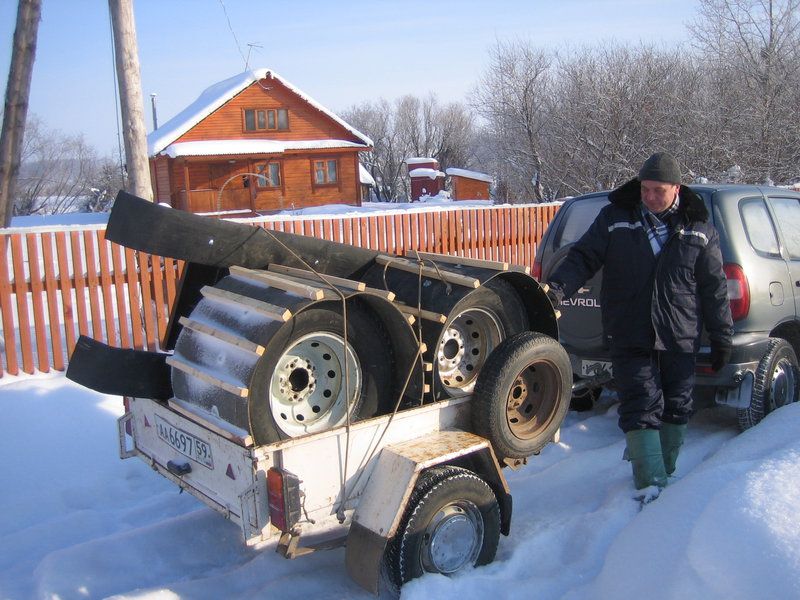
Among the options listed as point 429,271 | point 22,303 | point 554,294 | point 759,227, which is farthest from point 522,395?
point 22,303

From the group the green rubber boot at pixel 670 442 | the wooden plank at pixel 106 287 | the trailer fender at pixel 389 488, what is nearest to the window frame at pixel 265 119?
the wooden plank at pixel 106 287

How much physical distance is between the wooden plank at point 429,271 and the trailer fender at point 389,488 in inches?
30.6

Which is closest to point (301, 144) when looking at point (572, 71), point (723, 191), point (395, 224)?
point (572, 71)

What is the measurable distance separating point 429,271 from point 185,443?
1.48 meters

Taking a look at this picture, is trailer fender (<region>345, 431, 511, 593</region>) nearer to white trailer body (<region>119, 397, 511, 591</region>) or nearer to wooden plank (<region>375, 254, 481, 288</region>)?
white trailer body (<region>119, 397, 511, 591</region>)

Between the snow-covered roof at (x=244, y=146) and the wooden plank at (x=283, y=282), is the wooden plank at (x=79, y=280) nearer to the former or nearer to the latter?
the wooden plank at (x=283, y=282)

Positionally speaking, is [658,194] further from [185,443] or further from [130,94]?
[130,94]

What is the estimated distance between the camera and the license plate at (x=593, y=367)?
5.05 metres

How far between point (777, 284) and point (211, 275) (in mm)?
3913

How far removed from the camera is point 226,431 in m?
2.99

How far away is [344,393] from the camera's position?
10.8 feet

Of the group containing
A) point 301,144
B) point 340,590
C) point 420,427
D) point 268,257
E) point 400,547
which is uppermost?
point 301,144

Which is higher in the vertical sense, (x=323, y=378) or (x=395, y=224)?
(x=395, y=224)

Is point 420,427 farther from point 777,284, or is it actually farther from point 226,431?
point 777,284
